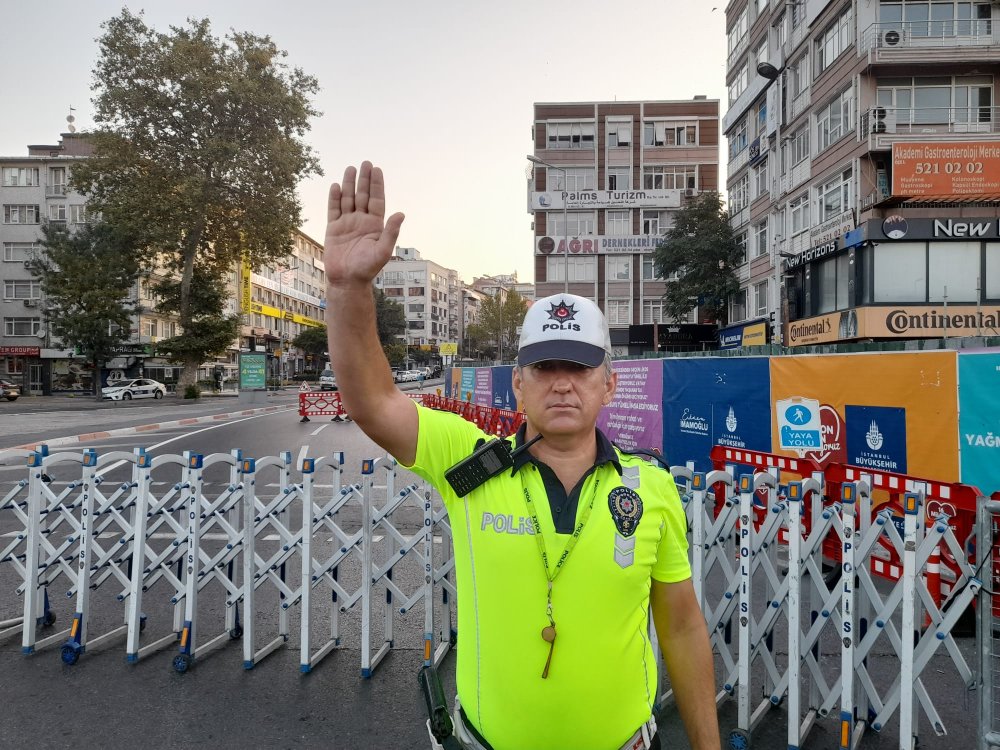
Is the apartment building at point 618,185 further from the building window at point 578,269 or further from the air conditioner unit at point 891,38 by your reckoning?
the air conditioner unit at point 891,38

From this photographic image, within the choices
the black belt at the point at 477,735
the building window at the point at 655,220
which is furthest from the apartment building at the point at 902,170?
the black belt at the point at 477,735

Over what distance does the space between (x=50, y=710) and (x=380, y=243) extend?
A: 4069 millimetres

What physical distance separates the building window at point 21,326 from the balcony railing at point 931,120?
5669 centimetres

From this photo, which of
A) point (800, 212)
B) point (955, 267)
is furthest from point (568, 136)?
point (955, 267)

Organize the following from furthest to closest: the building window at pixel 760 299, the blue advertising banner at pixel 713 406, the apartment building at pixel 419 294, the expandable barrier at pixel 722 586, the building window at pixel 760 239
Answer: the apartment building at pixel 419 294 → the building window at pixel 760 239 → the building window at pixel 760 299 → the blue advertising banner at pixel 713 406 → the expandable barrier at pixel 722 586

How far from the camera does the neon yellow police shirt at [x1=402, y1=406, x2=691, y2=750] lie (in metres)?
1.84

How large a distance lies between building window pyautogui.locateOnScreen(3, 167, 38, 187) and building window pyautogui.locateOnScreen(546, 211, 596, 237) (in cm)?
4063

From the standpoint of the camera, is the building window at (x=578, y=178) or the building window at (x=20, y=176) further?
the building window at (x=20, y=176)

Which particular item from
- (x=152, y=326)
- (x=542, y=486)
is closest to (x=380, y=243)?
(x=542, y=486)

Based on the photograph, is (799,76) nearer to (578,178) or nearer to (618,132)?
(618,132)

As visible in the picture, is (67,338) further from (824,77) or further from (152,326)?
(824,77)

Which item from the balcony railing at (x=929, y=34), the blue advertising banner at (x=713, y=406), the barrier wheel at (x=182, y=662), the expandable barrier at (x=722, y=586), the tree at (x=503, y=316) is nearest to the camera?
the expandable barrier at (x=722, y=586)

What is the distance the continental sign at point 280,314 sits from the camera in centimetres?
7219

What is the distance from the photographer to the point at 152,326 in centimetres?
5556
